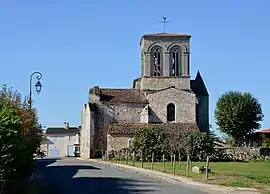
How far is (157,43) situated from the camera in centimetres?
8700

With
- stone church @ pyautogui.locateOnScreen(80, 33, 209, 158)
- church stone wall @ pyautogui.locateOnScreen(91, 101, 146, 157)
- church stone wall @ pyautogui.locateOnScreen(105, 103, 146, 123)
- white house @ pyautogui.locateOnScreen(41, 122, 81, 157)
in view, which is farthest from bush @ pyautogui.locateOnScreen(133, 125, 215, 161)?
white house @ pyautogui.locateOnScreen(41, 122, 81, 157)

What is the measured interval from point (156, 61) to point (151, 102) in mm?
6661

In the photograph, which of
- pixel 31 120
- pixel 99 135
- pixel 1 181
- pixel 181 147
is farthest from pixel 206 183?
pixel 99 135

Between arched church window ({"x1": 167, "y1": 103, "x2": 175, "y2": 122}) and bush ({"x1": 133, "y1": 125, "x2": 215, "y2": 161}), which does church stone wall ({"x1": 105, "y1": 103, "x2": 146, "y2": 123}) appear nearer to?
arched church window ({"x1": 167, "y1": 103, "x2": 175, "y2": 122})

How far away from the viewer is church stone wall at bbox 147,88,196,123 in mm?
83375

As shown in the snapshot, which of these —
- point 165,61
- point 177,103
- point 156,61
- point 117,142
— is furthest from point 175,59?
point 117,142

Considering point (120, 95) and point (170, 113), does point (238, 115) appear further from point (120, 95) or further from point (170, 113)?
point (120, 95)

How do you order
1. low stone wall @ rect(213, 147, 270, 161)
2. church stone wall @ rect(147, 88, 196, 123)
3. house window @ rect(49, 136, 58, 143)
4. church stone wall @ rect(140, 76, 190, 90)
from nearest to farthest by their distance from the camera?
low stone wall @ rect(213, 147, 270, 161), church stone wall @ rect(147, 88, 196, 123), church stone wall @ rect(140, 76, 190, 90), house window @ rect(49, 136, 58, 143)

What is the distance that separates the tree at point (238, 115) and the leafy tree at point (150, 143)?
21.9 meters

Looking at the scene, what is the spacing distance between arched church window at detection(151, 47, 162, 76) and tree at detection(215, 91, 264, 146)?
1064cm

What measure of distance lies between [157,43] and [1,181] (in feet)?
237

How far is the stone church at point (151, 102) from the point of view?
265 feet

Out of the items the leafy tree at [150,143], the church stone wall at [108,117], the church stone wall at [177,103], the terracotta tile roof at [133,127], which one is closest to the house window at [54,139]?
the church stone wall at [108,117]

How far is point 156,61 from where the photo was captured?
87000mm
